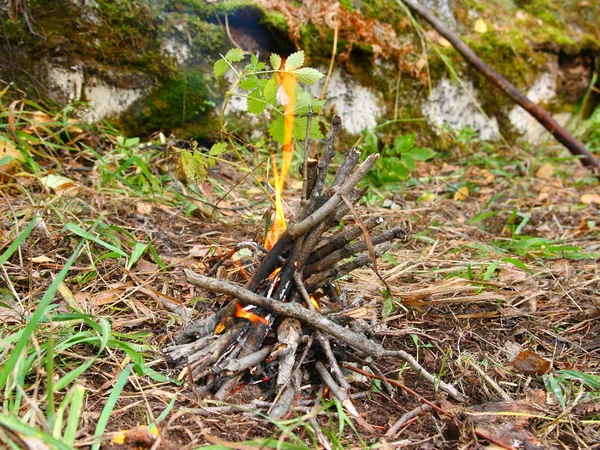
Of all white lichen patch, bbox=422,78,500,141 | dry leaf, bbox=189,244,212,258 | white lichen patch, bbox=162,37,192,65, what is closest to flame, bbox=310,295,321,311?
dry leaf, bbox=189,244,212,258

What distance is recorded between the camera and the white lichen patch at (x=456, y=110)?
4137 mm

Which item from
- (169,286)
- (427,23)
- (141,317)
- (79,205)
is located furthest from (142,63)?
(427,23)

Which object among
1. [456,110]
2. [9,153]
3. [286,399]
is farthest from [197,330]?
[456,110]

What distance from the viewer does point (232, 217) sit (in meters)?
2.64

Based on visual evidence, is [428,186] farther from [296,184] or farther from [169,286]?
[169,286]

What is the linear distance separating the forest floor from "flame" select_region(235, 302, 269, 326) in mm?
219

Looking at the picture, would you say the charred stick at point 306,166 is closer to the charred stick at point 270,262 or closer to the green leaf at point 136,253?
the charred stick at point 270,262

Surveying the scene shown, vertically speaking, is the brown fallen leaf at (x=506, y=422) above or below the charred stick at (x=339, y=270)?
below

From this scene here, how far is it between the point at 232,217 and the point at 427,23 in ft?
8.38

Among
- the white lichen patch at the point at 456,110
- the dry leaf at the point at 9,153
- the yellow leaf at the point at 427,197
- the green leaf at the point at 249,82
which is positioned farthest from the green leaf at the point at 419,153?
the dry leaf at the point at 9,153

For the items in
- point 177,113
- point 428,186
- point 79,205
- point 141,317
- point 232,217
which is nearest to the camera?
point 141,317

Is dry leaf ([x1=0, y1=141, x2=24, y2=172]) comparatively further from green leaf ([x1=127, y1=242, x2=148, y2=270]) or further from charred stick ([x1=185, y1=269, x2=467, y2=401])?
charred stick ([x1=185, y1=269, x2=467, y2=401])

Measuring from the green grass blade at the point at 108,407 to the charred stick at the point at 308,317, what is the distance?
305 mm

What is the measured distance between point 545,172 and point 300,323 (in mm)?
3116
